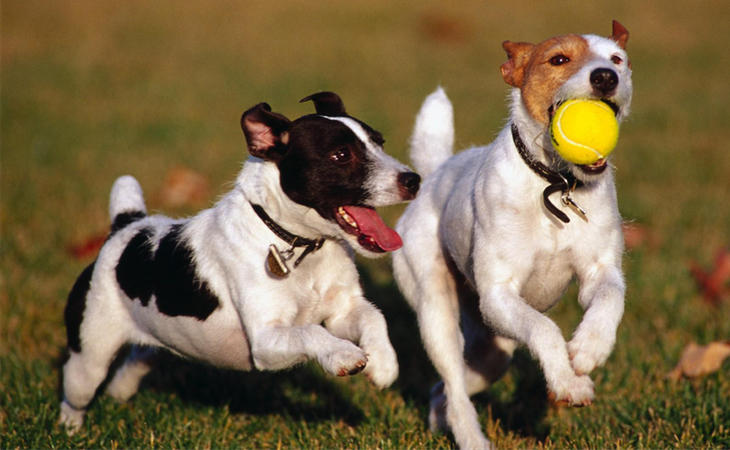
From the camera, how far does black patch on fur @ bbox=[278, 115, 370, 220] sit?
175 inches

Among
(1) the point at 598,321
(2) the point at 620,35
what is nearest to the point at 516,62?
(2) the point at 620,35

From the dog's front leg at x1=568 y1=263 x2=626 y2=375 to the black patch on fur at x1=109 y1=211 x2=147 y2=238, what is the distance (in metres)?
2.93

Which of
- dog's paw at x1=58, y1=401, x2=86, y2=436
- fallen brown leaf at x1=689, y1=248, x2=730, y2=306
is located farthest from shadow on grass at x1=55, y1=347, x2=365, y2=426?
fallen brown leaf at x1=689, y1=248, x2=730, y2=306

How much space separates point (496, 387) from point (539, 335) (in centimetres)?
196

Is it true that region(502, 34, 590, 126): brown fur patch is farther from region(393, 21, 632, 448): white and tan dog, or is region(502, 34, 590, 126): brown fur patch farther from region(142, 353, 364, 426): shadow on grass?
region(142, 353, 364, 426): shadow on grass

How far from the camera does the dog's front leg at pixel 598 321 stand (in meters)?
3.84

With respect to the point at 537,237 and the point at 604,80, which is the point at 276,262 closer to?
the point at 537,237

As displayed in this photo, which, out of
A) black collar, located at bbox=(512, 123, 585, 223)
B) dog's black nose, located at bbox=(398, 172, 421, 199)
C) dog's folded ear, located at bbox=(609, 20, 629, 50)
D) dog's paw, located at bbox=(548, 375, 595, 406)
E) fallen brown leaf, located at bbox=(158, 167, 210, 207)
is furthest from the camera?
fallen brown leaf, located at bbox=(158, 167, 210, 207)

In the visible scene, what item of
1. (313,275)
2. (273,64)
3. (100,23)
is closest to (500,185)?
(313,275)

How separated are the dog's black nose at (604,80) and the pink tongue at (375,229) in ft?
4.11

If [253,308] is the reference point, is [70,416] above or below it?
below

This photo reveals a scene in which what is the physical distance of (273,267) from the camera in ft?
14.5

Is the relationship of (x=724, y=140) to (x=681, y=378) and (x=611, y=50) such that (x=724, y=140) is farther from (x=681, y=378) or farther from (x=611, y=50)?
(x=611, y=50)

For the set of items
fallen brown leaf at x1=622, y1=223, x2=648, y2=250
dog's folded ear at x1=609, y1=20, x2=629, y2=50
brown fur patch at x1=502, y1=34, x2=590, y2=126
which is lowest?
fallen brown leaf at x1=622, y1=223, x2=648, y2=250
